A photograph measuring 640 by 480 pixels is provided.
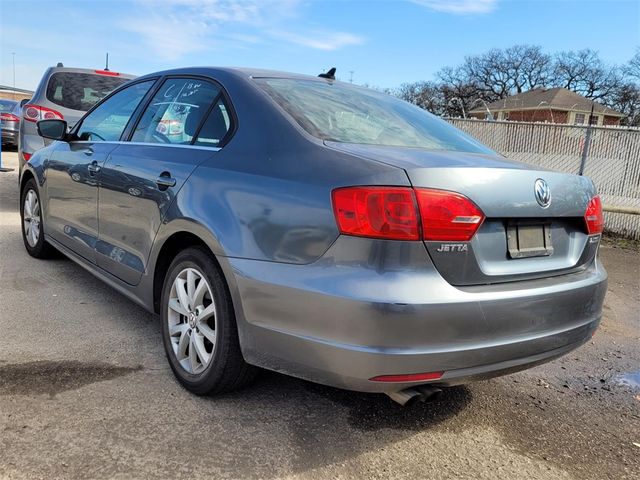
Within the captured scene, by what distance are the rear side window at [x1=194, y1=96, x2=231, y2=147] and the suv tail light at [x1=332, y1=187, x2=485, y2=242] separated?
0.98 metres

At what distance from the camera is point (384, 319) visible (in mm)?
2045

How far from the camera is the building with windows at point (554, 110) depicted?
47.7m

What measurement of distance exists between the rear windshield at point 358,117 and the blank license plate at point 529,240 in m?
0.63

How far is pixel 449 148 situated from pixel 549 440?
1.51 meters

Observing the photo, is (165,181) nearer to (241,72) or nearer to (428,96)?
(241,72)

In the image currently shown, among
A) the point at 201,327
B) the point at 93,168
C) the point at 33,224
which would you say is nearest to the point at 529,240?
the point at 201,327

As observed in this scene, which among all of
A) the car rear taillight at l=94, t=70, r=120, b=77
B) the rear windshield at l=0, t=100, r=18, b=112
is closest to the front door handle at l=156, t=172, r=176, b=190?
the car rear taillight at l=94, t=70, r=120, b=77

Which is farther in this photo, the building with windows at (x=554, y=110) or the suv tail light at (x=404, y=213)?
the building with windows at (x=554, y=110)

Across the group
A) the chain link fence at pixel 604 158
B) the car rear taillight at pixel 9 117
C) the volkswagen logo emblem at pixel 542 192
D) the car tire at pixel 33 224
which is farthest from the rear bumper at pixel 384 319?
the car rear taillight at pixel 9 117

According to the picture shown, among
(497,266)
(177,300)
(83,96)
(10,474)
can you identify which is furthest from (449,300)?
(83,96)

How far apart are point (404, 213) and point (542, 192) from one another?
0.72 m

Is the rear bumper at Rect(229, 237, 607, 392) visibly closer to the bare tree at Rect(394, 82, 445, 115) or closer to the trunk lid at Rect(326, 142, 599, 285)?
the trunk lid at Rect(326, 142, 599, 285)

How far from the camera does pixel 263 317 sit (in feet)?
7.71

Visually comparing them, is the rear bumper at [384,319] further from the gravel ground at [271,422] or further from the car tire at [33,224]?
the car tire at [33,224]
